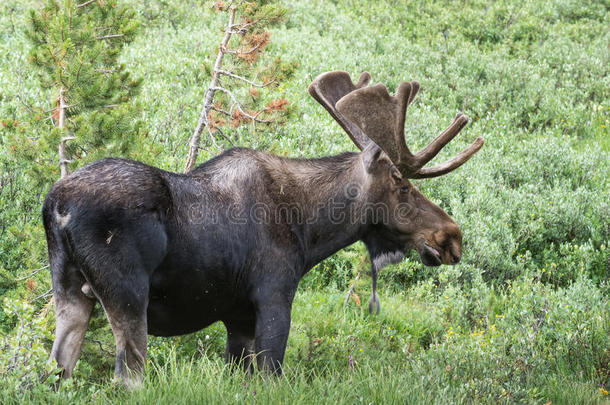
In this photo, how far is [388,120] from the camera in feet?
18.2

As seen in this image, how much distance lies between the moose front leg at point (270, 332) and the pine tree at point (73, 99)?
211 centimetres

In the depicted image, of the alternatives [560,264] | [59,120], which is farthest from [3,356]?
[560,264]

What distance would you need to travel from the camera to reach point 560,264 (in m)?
9.10

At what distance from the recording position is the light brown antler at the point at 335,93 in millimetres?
5730

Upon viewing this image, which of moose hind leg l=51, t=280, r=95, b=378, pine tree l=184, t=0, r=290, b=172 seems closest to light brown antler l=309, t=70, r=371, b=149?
pine tree l=184, t=0, r=290, b=172

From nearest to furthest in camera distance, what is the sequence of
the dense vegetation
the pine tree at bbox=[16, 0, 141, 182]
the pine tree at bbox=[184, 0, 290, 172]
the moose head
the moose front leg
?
the moose front leg → the dense vegetation → the moose head → the pine tree at bbox=[16, 0, 141, 182] → the pine tree at bbox=[184, 0, 290, 172]

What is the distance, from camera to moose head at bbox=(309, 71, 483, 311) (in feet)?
18.1

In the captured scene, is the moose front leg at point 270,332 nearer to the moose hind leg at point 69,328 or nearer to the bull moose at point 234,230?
the bull moose at point 234,230

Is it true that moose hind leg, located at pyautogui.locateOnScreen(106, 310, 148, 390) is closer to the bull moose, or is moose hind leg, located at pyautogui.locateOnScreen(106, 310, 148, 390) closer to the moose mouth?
the bull moose

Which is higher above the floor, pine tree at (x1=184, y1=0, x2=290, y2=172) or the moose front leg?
pine tree at (x1=184, y1=0, x2=290, y2=172)

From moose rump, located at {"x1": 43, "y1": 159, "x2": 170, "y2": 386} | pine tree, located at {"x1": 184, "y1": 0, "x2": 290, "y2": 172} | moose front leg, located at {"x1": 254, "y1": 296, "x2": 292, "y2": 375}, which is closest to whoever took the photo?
moose rump, located at {"x1": 43, "y1": 159, "x2": 170, "y2": 386}

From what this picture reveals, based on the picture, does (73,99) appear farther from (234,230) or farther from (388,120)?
(388,120)

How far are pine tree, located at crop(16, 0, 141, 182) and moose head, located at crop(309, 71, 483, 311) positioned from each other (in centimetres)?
Result: 177

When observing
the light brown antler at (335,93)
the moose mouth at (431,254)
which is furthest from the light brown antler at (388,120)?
the moose mouth at (431,254)
